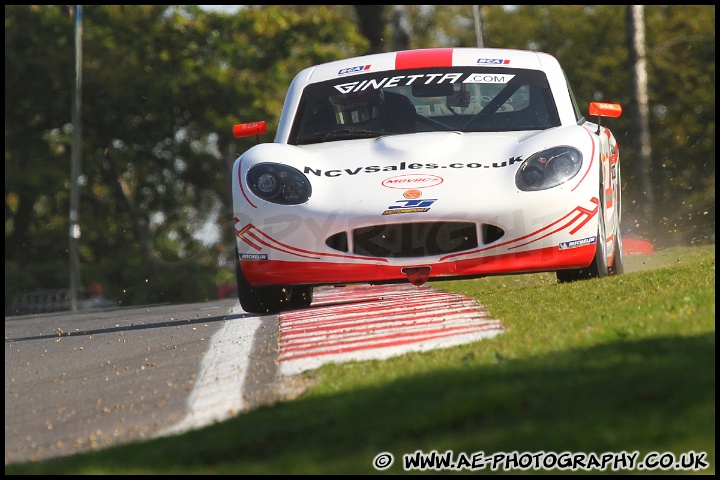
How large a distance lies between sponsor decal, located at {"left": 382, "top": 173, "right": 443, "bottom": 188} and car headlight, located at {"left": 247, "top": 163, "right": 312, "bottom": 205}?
532mm

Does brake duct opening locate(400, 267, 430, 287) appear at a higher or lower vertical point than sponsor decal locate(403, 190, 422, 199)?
lower

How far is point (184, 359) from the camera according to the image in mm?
7438

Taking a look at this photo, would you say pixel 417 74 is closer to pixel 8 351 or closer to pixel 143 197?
pixel 8 351

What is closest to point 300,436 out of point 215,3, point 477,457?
point 477,457

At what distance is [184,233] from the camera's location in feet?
91.7

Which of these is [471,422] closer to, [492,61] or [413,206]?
[413,206]

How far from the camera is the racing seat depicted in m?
9.59

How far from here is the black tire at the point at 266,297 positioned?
31.2 ft

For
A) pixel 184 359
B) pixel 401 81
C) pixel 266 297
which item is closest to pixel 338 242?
pixel 266 297

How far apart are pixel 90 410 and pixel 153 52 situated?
3230cm

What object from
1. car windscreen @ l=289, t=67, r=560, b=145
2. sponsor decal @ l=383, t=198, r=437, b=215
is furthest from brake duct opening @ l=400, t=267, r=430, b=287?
car windscreen @ l=289, t=67, r=560, b=145

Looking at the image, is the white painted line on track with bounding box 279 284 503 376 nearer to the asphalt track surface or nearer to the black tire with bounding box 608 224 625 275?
the asphalt track surface

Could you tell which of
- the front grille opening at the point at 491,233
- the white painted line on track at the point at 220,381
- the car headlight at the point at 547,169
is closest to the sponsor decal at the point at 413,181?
the front grille opening at the point at 491,233

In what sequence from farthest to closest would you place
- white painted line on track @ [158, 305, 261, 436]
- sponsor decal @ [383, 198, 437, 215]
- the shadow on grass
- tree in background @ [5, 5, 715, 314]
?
tree in background @ [5, 5, 715, 314] < sponsor decal @ [383, 198, 437, 215] < white painted line on track @ [158, 305, 261, 436] < the shadow on grass
